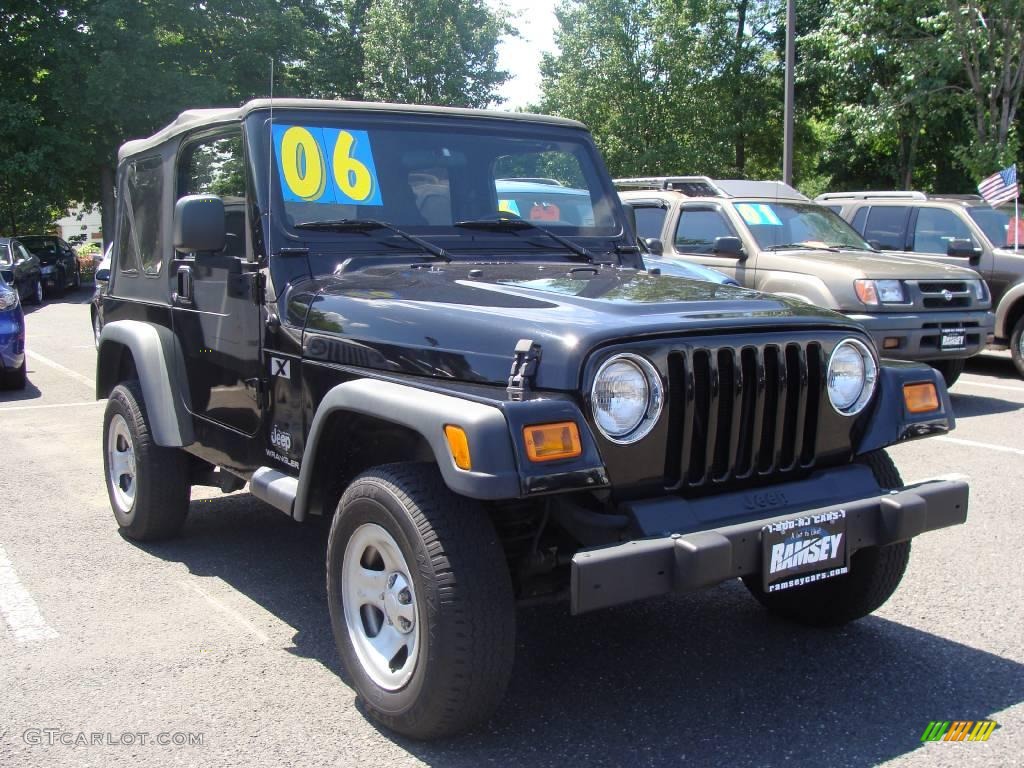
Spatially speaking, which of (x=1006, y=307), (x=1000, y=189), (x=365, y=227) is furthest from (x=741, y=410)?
(x=1000, y=189)

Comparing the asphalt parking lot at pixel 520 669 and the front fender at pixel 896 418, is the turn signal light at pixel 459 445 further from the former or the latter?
the front fender at pixel 896 418

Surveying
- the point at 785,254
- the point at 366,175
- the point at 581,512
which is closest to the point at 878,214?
the point at 785,254

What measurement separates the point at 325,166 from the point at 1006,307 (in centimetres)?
884

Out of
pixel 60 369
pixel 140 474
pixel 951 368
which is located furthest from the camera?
pixel 60 369

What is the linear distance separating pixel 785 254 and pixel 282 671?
23.3ft

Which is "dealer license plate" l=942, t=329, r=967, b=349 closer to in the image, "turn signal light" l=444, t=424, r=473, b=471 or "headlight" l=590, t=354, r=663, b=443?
"headlight" l=590, t=354, r=663, b=443

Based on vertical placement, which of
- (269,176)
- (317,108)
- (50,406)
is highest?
(317,108)

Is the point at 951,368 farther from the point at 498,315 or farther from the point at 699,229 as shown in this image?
the point at 498,315

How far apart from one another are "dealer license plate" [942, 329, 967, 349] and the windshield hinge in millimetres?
7114

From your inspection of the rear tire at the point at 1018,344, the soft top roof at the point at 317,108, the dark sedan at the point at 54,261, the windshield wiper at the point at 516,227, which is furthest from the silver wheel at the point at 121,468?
the dark sedan at the point at 54,261

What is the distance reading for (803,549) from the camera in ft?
10.1

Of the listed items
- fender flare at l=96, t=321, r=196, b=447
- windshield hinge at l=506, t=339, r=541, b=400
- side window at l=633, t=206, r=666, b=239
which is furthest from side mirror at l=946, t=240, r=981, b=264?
windshield hinge at l=506, t=339, r=541, b=400

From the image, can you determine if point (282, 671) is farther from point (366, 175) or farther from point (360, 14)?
point (360, 14)

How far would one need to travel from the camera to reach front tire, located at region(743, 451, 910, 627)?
3.65m
